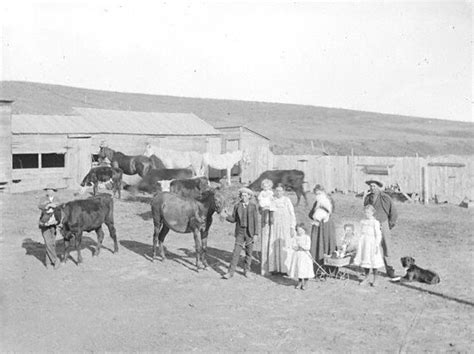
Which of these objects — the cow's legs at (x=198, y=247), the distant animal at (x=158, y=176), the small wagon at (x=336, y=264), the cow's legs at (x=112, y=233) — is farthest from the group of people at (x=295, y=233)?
the distant animal at (x=158, y=176)

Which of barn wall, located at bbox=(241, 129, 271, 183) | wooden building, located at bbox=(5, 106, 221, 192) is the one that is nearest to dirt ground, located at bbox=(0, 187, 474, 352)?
wooden building, located at bbox=(5, 106, 221, 192)

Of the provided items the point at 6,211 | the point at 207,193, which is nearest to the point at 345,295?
the point at 207,193

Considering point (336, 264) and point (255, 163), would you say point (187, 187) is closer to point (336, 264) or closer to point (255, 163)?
point (336, 264)

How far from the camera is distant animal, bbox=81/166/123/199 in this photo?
23.0 metres

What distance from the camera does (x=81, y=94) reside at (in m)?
81.1

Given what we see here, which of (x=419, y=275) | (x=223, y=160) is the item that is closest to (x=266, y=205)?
(x=419, y=275)

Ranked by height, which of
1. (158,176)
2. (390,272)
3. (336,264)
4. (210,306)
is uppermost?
(158,176)

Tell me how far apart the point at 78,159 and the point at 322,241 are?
17698 mm

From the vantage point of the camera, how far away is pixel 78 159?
26.9 metres

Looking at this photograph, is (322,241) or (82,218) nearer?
(322,241)

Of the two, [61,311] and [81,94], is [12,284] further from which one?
[81,94]

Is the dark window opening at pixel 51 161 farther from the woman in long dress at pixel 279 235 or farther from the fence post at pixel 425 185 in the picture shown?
the woman in long dress at pixel 279 235

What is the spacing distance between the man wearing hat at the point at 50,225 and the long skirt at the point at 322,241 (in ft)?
18.7

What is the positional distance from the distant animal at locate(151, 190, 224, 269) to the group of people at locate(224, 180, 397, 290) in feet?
3.49
